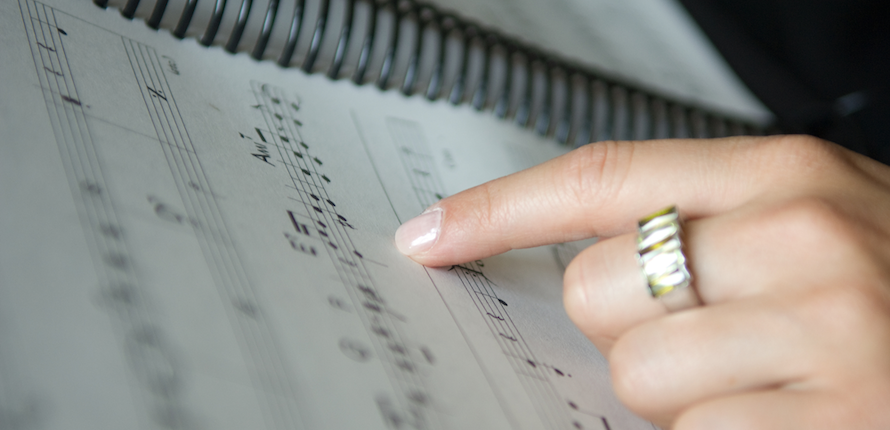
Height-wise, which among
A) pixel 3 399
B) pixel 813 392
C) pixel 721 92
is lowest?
pixel 3 399

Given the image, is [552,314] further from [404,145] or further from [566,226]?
[404,145]

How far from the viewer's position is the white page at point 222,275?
0.86ft

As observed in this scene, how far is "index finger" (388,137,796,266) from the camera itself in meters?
0.43

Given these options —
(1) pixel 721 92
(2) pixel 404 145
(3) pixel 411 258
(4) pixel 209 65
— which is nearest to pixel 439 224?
(3) pixel 411 258

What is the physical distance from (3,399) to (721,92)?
3.29 ft

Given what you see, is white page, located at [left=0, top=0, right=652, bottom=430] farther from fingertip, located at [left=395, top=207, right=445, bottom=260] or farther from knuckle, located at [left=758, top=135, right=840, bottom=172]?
knuckle, located at [left=758, top=135, right=840, bottom=172]

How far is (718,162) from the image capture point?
1.43 ft

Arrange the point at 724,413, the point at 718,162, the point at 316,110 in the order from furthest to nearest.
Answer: the point at 316,110, the point at 718,162, the point at 724,413

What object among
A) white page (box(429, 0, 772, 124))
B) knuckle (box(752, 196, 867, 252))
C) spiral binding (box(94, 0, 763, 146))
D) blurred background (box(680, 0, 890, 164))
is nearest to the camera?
knuckle (box(752, 196, 867, 252))

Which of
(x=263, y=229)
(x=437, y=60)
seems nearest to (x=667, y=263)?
(x=263, y=229)

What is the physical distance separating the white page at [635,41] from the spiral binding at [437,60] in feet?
0.17

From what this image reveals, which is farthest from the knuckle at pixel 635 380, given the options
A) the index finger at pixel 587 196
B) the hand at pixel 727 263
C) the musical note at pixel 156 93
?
the musical note at pixel 156 93

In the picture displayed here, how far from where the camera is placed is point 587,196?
45cm

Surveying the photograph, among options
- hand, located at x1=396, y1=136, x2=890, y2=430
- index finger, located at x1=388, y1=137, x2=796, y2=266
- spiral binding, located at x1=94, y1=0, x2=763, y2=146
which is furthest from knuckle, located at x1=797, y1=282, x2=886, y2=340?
spiral binding, located at x1=94, y1=0, x2=763, y2=146
